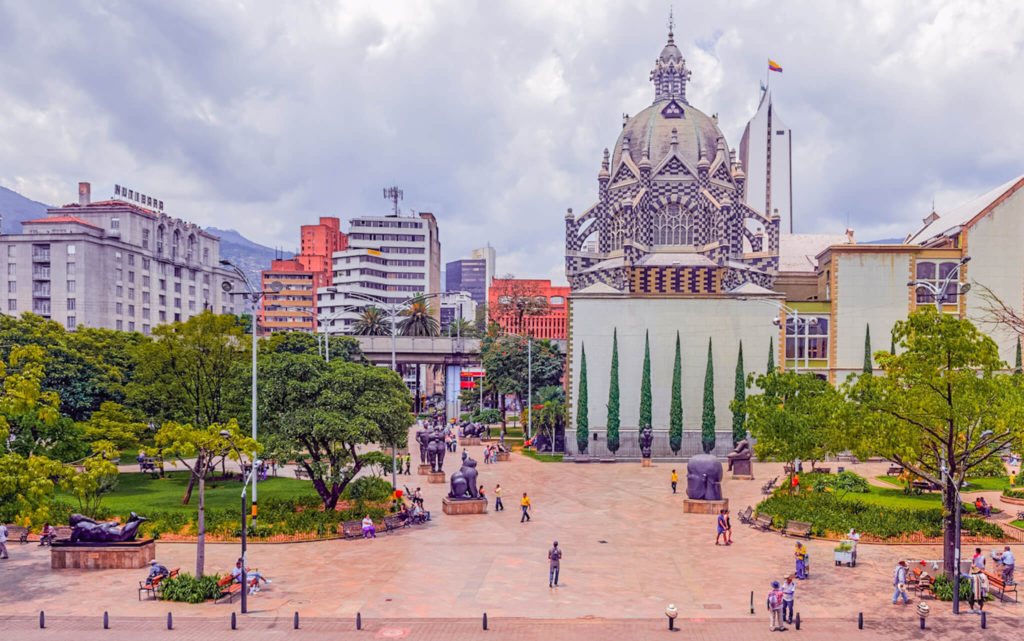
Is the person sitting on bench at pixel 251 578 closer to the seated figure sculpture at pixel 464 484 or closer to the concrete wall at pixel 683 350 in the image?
the seated figure sculpture at pixel 464 484

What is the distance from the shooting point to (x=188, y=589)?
24266 millimetres

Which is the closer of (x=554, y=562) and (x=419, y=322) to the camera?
(x=554, y=562)

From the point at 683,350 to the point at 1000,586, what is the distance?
39571mm

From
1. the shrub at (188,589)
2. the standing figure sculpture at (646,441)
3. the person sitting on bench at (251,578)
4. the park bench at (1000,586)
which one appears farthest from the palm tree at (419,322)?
the park bench at (1000,586)

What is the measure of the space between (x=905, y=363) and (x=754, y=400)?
1359cm

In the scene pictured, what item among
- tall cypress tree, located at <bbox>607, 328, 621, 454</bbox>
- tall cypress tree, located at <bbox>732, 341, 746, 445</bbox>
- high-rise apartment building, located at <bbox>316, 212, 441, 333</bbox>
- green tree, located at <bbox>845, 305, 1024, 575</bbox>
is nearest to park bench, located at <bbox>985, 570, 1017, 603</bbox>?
green tree, located at <bbox>845, 305, 1024, 575</bbox>

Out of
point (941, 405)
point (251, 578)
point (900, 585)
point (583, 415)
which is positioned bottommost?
point (251, 578)

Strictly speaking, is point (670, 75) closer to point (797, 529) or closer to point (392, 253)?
point (797, 529)

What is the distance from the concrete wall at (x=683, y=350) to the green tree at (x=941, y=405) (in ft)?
123

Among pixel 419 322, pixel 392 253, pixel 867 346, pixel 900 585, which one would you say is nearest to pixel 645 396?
pixel 867 346

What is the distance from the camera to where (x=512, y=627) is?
21.8 meters

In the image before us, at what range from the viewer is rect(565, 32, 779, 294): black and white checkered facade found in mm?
72688

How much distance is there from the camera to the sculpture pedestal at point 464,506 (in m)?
39.2

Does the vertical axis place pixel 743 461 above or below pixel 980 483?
above
